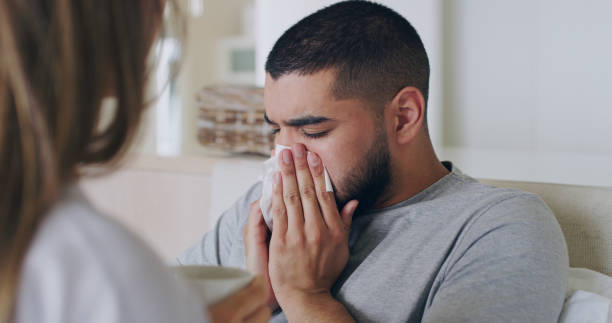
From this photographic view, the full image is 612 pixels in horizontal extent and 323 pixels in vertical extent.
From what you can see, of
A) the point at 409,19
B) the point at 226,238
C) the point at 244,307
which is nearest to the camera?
the point at 244,307

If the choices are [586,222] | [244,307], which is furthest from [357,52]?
[244,307]

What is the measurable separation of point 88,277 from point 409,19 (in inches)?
56.5

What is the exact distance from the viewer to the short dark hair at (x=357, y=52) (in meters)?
1.04

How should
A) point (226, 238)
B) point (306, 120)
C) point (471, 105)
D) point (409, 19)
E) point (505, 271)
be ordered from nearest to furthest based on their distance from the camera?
point (505, 271)
point (306, 120)
point (226, 238)
point (409, 19)
point (471, 105)

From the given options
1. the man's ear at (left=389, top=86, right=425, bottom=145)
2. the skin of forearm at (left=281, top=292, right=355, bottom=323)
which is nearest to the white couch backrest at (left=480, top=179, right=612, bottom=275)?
the man's ear at (left=389, top=86, right=425, bottom=145)

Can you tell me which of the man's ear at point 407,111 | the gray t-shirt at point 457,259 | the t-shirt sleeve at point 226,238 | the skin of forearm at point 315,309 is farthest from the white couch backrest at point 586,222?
the t-shirt sleeve at point 226,238

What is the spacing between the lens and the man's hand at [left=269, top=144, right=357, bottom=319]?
39.7 inches

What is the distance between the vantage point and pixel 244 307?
525mm

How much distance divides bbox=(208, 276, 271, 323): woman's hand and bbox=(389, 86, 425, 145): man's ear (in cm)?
58

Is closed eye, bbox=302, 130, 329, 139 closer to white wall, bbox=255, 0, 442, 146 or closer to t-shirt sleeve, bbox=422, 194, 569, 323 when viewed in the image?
t-shirt sleeve, bbox=422, 194, 569, 323

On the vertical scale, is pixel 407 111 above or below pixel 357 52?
below

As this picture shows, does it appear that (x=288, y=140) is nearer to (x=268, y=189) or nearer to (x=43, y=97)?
(x=268, y=189)

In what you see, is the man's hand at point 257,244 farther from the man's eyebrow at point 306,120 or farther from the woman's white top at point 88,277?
the woman's white top at point 88,277

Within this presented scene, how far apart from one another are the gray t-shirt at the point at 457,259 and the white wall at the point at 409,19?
612 millimetres
